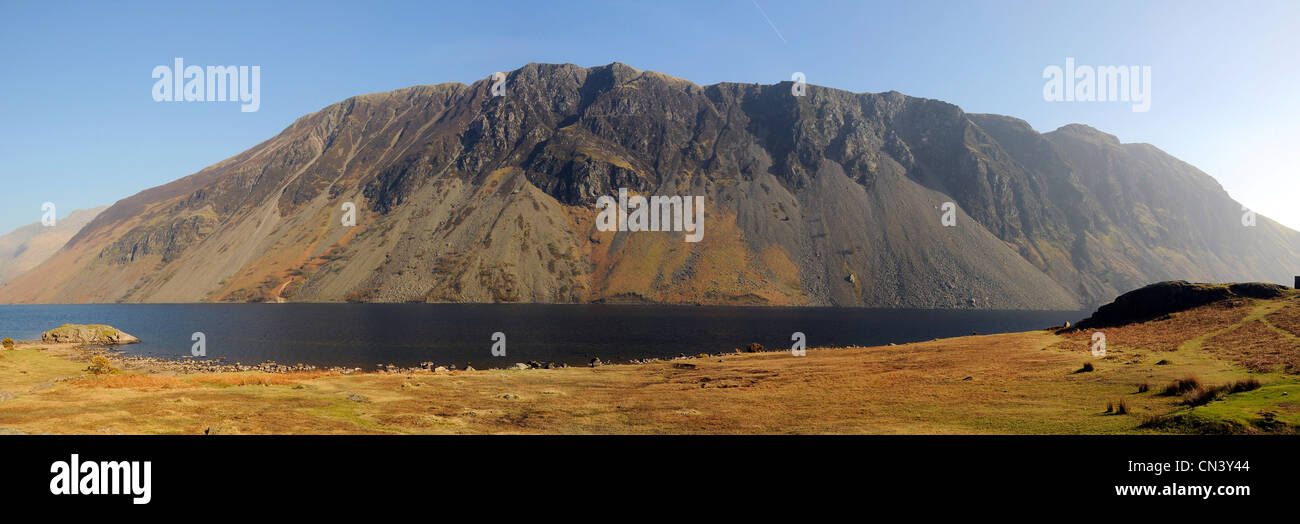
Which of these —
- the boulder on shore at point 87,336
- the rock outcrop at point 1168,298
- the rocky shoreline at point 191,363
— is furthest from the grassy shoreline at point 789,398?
the boulder on shore at point 87,336

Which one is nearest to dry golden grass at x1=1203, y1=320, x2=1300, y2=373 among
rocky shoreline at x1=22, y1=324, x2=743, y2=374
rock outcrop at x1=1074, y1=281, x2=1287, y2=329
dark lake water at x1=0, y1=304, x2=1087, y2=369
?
rock outcrop at x1=1074, y1=281, x2=1287, y2=329

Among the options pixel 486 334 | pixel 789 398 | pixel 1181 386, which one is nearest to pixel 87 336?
pixel 486 334

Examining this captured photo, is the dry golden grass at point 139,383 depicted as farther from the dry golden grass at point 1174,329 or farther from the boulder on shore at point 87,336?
the boulder on shore at point 87,336

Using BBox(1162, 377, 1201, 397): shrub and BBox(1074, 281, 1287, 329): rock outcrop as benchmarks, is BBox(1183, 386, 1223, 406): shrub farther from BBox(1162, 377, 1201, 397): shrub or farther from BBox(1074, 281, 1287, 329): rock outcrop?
BBox(1074, 281, 1287, 329): rock outcrop
